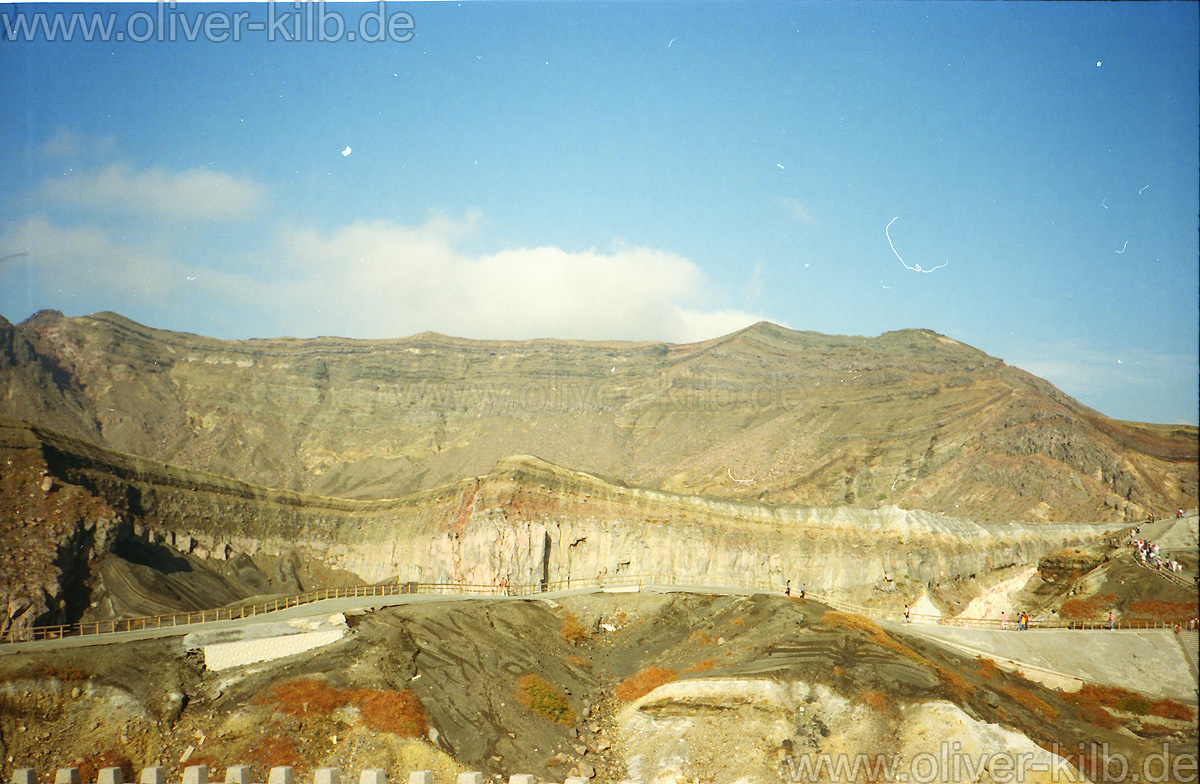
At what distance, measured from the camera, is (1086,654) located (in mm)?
36875

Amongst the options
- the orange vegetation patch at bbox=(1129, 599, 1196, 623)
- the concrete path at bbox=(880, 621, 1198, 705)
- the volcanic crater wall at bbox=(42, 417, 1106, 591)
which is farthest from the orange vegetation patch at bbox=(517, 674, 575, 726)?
the orange vegetation patch at bbox=(1129, 599, 1196, 623)

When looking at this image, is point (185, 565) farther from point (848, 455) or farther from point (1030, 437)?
point (1030, 437)

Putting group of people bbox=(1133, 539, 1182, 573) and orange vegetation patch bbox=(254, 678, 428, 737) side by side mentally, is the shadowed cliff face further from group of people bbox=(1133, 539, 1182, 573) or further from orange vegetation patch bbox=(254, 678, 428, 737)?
orange vegetation patch bbox=(254, 678, 428, 737)

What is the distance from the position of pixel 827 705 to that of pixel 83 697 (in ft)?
79.9

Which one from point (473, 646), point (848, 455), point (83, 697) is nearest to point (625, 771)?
point (473, 646)

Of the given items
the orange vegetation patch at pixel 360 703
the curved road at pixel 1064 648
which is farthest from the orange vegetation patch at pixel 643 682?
the curved road at pixel 1064 648

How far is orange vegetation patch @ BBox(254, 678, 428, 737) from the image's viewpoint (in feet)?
84.7

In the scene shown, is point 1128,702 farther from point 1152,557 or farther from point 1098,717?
point 1152,557

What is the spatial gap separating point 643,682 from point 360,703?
1101cm

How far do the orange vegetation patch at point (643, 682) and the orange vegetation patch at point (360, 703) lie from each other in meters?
8.43

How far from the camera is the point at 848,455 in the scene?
9650 centimetres

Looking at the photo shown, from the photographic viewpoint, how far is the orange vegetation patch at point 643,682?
30984 millimetres

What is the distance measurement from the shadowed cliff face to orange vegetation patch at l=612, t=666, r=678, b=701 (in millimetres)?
51320

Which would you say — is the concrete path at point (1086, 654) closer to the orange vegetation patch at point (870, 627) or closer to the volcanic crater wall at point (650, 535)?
the orange vegetation patch at point (870, 627)
